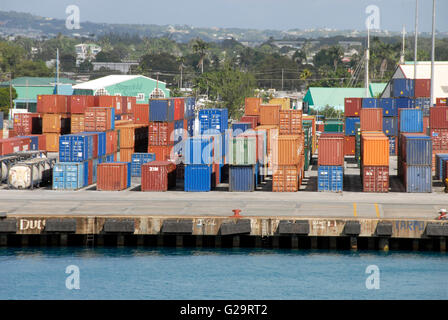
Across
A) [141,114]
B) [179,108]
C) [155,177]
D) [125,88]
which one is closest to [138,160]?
[155,177]

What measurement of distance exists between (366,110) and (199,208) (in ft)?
98.2

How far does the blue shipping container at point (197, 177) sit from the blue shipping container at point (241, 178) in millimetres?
1947

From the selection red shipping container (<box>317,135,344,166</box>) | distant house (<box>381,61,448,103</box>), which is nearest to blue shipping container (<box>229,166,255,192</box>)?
red shipping container (<box>317,135,344,166</box>)

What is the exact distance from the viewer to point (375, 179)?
233ft

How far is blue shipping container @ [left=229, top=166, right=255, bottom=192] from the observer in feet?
234

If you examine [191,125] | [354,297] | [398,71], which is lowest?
[354,297]

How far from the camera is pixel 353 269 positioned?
55.2m

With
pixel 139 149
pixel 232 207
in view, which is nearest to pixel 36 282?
pixel 232 207

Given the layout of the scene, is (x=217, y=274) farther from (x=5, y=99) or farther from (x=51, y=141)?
(x=5, y=99)

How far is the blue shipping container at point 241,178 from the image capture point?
71312 millimetres

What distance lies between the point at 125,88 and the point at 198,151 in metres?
118

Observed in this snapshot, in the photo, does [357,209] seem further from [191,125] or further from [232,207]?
[191,125]

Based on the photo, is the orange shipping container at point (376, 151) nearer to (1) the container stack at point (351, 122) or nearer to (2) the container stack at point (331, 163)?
(2) the container stack at point (331, 163)

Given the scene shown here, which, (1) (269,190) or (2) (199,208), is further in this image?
(1) (269,190)
